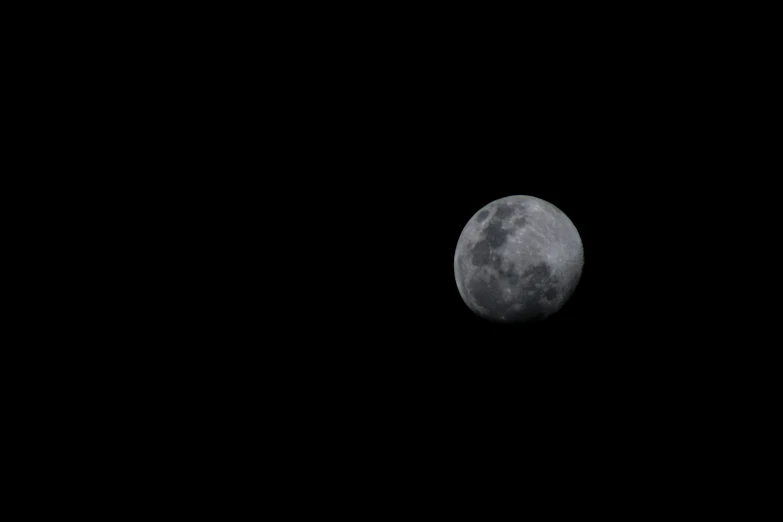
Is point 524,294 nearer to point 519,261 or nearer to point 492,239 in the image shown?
point 519,261

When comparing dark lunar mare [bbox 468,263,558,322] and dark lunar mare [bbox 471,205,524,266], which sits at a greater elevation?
dark lunar mare [bbox 471,205,524,266]

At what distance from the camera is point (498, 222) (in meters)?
3.88

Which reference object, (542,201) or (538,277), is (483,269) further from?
(542,201)

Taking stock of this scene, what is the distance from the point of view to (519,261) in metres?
3.72

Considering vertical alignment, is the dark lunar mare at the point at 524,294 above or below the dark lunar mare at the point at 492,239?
below

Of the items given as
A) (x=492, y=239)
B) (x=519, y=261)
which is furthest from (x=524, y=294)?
(x=492, y=239)

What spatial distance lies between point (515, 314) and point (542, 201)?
0.93 metres

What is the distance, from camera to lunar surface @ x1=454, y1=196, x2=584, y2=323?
147 inches

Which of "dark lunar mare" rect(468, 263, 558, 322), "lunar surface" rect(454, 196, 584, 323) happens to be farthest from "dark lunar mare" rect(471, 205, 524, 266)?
"dark lunar mare" rect(468, 263, 558, 322)

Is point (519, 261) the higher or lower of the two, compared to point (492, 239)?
lower

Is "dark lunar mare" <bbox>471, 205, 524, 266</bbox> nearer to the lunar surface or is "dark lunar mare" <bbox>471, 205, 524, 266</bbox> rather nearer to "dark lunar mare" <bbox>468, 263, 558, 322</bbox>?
the lunar surface

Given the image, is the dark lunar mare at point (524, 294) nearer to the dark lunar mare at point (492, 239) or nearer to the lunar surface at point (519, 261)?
the lunar surface at point (519, 261)

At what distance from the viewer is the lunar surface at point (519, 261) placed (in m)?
3.74

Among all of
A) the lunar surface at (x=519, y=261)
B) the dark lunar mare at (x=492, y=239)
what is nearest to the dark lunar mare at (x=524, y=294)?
the lunar surface at (x=519, y=261)
